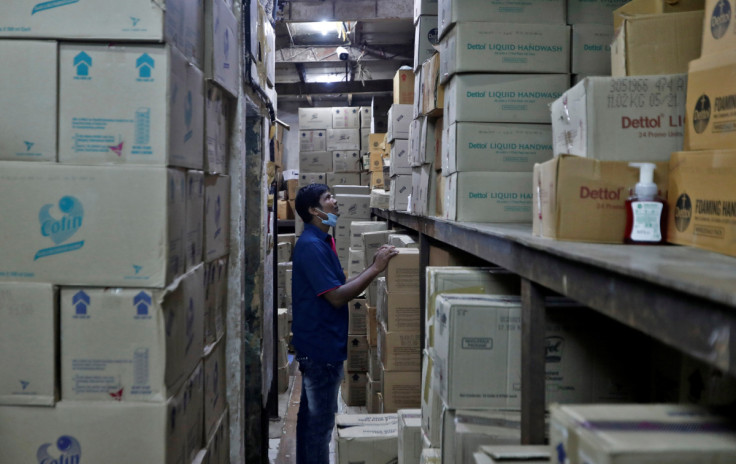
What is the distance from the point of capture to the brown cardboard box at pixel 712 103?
1.15 metres

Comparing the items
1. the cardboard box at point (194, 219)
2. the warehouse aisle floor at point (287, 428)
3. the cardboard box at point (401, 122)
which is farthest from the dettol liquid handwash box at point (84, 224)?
the cardboard box at point (401, 122)

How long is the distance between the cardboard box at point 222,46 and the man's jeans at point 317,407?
1614mm

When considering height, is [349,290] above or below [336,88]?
below

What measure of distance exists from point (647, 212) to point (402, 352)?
2521 mm

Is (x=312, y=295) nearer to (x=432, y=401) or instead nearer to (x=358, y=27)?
(x=432, y=401)

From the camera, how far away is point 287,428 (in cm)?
471

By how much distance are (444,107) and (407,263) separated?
3.85 feet

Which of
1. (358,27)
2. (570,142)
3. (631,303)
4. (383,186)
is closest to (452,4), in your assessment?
(570,142)

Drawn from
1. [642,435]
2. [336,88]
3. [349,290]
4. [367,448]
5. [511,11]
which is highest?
[336,88]

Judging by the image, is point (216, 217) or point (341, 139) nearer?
point (216, 217)

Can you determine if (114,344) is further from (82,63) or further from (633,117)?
(633,117)

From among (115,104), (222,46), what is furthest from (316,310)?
(115,104)

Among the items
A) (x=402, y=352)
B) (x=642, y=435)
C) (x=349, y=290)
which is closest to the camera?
(x=642, y=435)

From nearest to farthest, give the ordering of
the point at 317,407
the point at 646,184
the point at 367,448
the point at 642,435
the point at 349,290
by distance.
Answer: the point at 642,435, the point at 646,184, the point at 367,448, the point at 349,290, the point at 317,407
